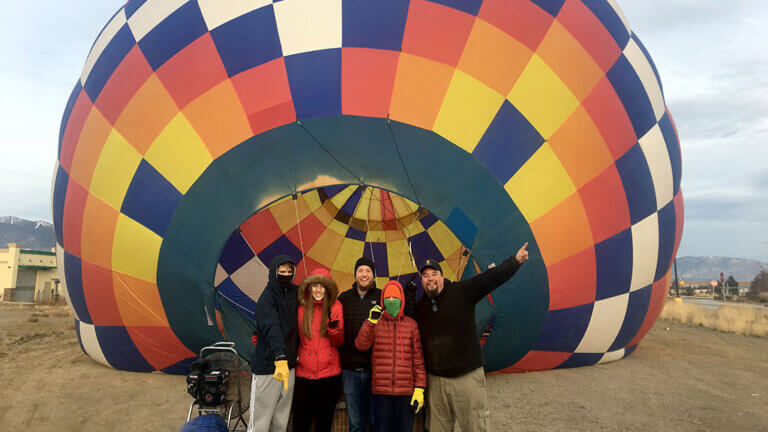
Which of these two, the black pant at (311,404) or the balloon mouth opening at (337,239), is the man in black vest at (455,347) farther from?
the balloon mouth opening at (337,239)

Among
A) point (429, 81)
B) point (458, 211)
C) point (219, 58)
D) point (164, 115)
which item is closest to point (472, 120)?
point (429, 81)

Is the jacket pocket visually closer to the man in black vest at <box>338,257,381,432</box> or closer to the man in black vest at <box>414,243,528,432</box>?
the man in black vest at <box>414,243,528,432</box>

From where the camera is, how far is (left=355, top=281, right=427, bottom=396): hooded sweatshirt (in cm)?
292

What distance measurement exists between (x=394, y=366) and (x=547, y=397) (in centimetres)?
233

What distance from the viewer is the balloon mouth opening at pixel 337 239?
23.3 ft

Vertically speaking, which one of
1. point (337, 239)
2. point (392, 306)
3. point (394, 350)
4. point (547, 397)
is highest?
point (337, 239)

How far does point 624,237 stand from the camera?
4.68 metres

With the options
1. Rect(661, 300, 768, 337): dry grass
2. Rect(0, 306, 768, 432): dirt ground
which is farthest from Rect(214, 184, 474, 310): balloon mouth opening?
Rect(661, 300, 768, 337): dry grass

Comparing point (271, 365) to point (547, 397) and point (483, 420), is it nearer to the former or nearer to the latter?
point (483, 420)

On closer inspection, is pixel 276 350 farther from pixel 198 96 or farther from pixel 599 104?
pixel 599 104

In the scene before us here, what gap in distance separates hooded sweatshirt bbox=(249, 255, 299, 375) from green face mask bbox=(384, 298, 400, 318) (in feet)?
2.32

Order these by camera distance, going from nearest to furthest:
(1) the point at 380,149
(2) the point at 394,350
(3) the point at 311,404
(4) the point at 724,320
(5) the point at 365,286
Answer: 1. (2) the point at 394,350
2. (3) the point at 311,404
3. (5) the point at 365,286
4. (1) the point at 380,149
5. (4) the point at 724,320

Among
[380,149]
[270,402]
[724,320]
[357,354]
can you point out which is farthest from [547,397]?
[724,320]

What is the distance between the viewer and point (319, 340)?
10.3 ft
